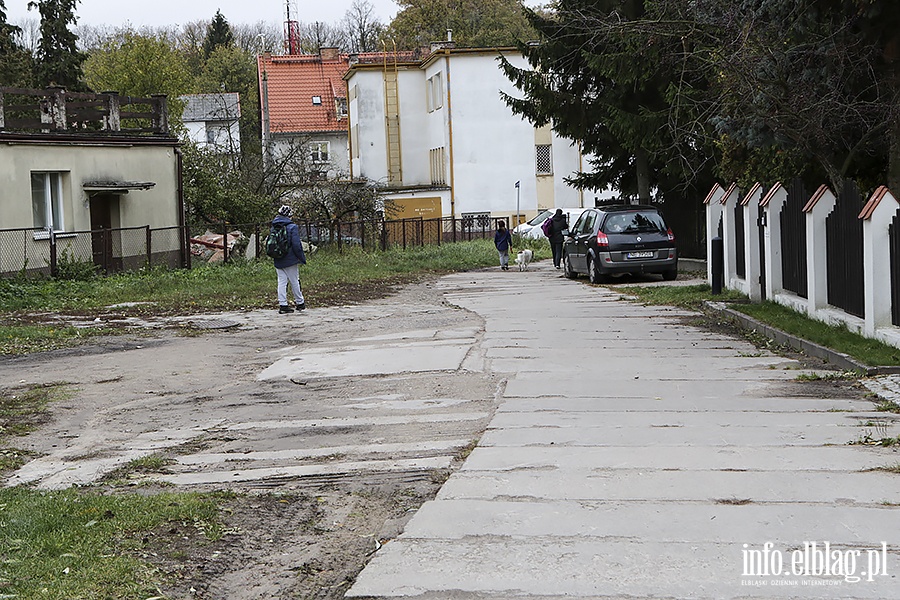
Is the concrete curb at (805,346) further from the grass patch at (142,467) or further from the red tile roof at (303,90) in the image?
the red tile roof at (303,90)

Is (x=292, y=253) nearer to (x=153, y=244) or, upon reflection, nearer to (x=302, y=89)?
(x=153, y=244)

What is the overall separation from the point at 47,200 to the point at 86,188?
110 centimetres

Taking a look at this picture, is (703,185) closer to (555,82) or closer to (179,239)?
(555,82)

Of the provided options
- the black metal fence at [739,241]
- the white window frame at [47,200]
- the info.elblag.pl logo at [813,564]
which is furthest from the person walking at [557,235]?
the info.elblag.pl logo at [813,564]

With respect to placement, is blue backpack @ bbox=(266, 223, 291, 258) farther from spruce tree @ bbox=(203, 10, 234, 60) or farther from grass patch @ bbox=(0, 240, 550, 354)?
spruce tree @ bbox=(203, 10, 234, 60)

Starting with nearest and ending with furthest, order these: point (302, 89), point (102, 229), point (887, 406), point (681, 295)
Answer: point (887, 406), point (681, 295), point (102, 229), point (302, 89)

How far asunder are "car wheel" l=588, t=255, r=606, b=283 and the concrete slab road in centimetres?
1420

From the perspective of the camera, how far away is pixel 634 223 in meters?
25.2

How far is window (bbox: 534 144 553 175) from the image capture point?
51.0 metres

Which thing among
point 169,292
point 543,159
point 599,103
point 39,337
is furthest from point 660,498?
point 543,159

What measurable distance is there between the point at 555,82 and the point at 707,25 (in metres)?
17.2

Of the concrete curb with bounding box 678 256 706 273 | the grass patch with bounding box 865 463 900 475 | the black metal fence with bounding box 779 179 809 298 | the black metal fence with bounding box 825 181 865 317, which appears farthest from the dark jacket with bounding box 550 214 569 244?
the grass patch with bounding box 865 463 900 475

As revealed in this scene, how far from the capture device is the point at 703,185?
28.3 m

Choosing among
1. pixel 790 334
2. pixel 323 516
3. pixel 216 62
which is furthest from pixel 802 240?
pixel 216 62
